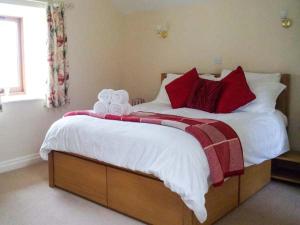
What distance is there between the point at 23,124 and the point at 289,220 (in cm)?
304

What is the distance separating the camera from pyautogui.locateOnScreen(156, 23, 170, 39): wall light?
4598 mm

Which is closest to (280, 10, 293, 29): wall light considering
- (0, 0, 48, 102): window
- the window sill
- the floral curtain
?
the floral curtain

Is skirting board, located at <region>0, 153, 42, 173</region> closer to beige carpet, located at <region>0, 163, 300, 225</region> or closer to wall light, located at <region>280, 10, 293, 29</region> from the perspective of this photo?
beige carpet, located at <region>0, 163, 300, 225</region>

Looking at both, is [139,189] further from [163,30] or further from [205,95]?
[163,30]

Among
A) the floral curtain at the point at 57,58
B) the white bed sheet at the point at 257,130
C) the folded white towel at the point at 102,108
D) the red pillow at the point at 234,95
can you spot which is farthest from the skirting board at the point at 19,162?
the red pillow at the point at 234,95

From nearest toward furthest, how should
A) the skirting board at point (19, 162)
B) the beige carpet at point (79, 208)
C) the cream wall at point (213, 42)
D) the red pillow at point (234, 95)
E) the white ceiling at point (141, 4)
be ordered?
the beige carpet at point (79, 208) → the red pillow at point (234, 95) → the cream wall at point (213, 42) → the skirting board at point (19, 162) → the white ceiling at point (141, 4)

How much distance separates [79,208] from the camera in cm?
282

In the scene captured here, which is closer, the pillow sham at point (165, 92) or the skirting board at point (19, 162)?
the skirting board at point (19, 162)

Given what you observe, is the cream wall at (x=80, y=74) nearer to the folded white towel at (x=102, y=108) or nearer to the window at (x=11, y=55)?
the window at (x=11, y=55)

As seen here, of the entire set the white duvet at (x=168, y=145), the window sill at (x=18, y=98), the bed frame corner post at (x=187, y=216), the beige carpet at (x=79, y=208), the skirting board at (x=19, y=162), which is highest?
the window sill at (x=18, y=98)

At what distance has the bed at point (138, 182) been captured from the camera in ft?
7.64

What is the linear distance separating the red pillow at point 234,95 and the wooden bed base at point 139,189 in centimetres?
66

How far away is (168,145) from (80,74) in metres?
2.57

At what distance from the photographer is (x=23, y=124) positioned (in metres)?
3.93
